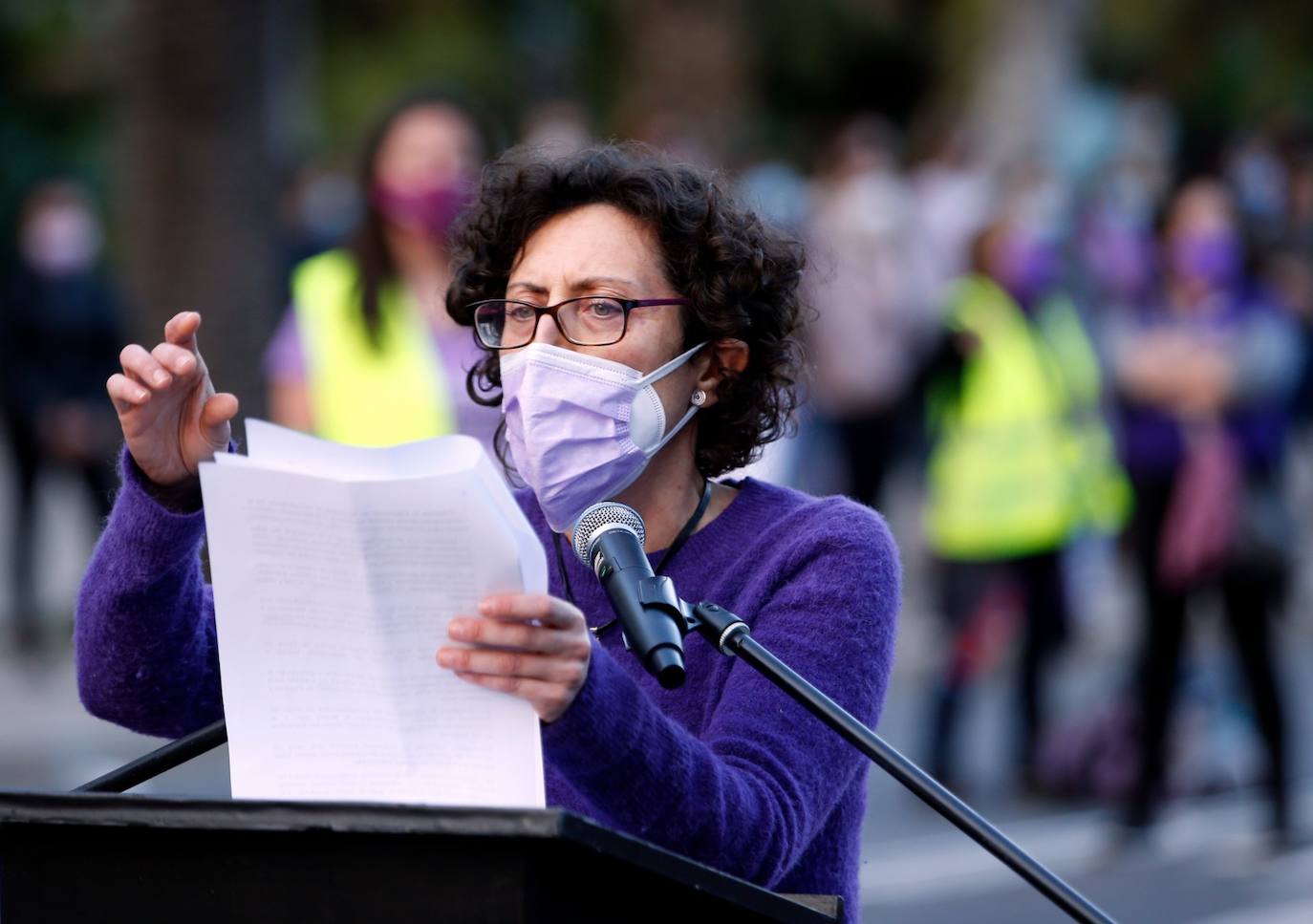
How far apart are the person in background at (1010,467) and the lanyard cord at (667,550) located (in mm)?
4902

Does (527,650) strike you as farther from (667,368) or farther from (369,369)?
(369,369)

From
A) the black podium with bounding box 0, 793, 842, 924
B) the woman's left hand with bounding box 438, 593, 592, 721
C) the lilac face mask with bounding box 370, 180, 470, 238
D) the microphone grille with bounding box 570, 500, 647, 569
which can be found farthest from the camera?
the lilac face mask with bounding box 370, 180, 470, 238

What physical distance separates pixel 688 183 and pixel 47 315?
750cm

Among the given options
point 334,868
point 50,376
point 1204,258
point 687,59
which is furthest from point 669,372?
point 687,59

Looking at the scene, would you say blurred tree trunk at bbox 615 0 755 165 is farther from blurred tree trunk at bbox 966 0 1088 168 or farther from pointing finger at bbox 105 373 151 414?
pointing finger at bbox 105 373 151 414

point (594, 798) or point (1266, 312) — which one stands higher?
point (1266, 312)

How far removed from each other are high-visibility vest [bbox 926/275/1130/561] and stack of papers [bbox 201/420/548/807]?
5.73m

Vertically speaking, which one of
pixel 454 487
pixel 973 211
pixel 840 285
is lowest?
pixel 454 487

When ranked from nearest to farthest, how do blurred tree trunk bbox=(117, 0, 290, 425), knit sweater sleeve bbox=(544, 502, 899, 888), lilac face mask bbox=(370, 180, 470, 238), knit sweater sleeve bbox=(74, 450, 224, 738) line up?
knit sweater sleeve bbox=(544, 502, 899, 888) < knit sweater sleeve bbox=(74, 450, 224, 738) < lilac face mask bbox=(370, 180, 470, 238) < blurred tree trunk bbox=(117, 0, 290, 425)

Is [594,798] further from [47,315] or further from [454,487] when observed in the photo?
[47,315]

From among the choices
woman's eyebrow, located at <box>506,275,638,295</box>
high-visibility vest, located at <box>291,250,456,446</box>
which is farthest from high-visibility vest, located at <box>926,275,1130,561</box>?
woman's eyebrow, located at <box>506,275,638,295</box>

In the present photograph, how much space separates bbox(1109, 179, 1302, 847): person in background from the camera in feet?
22.5

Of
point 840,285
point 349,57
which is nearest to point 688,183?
point 840,285

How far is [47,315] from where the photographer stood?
977 centimetres
